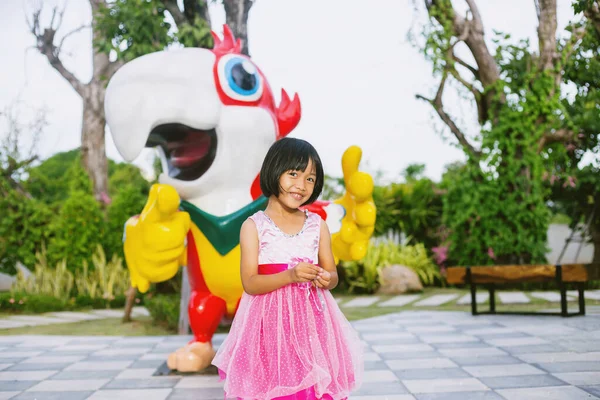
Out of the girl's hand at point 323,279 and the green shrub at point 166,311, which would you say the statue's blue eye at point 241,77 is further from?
the green shrub at point 166,311

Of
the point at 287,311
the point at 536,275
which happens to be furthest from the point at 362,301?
the point at 287,311

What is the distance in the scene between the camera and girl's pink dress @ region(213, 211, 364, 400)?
169 centimetres

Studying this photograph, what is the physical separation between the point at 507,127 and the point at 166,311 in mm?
4987

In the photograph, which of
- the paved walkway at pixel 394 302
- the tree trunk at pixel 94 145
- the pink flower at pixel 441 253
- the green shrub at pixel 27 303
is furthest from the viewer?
the tree trunk at pixel 94 145

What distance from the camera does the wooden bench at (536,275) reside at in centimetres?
515

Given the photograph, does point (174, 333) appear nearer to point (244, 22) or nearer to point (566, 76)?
point (244, 22)

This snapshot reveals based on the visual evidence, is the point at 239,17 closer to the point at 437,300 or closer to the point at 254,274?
the point at 254,274

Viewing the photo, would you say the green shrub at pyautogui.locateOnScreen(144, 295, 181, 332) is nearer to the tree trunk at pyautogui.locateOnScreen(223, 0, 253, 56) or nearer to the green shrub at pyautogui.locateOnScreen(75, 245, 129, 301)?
the green shrub at pyautogui.locateOnScreen(75, 245, 129, 301)

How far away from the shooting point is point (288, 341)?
1717 mm

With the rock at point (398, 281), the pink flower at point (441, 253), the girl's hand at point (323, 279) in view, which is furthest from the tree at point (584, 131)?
the girl's hand at point (323, 279)


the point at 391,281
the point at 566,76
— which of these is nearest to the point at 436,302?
the point at 391,281

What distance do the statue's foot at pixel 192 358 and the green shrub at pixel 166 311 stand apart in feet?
6.82

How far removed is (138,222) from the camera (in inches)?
117

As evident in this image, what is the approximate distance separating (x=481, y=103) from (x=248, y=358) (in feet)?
23.5
